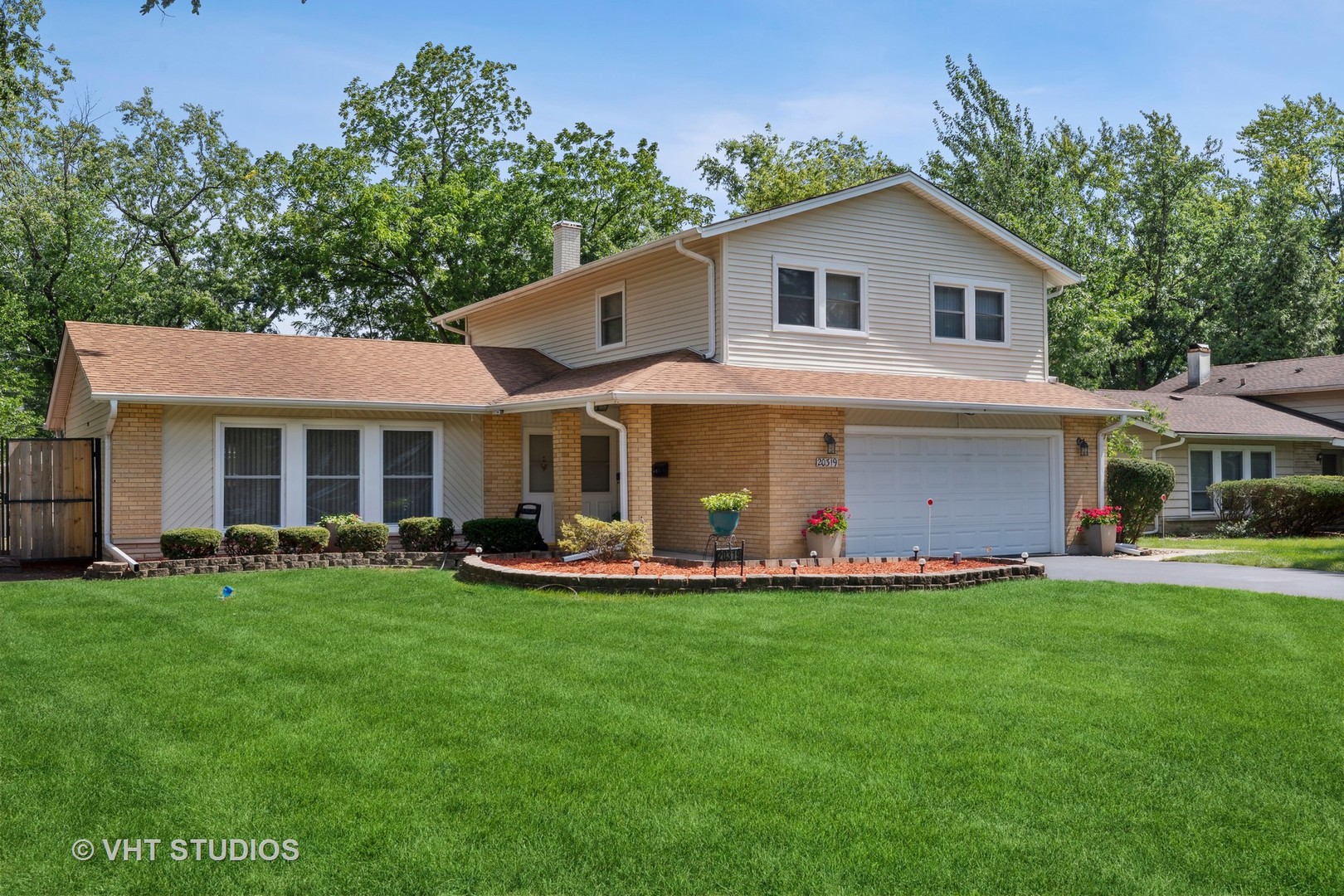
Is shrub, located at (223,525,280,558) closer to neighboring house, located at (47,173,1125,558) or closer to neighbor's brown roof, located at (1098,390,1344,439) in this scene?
neighboring house, located at (47,173,1125,558)

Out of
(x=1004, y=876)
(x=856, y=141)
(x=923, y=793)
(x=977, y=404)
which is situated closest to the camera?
(x=1004, y=876)

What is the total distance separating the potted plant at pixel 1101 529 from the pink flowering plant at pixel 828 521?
537 centimetres

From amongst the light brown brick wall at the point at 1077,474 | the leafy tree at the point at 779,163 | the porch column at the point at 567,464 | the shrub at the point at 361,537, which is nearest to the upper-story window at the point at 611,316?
the porch column at the point at 567,464

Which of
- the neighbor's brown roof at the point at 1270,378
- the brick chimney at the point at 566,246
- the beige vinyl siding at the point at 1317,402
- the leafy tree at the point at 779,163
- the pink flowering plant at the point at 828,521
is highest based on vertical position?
the leafy tree at the point at 779,163

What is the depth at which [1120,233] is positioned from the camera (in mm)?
39594

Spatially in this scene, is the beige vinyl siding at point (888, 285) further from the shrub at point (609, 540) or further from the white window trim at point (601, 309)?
the shrub at point (609, 540)

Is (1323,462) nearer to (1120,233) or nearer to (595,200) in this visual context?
(1120,233)

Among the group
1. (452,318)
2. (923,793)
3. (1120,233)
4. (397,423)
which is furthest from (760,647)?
(1120,233)

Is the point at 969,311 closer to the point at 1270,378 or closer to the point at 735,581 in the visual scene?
the point at 735,581

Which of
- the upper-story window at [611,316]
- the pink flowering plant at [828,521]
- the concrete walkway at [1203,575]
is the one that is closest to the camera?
the concrete walkway at [1203,575]

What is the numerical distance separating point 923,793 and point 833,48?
11781mm

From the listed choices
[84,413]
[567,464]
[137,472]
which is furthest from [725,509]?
[84,413]

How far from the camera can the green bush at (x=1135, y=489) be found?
20.5m

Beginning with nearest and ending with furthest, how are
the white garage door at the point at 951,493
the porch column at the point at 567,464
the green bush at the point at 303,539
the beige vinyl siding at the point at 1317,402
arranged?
the green bush at the point at 303,539 → the porch column at the point at 567,464 → the white garage door at the point at 951,493 → the beige vinyl siding at the point at 1317,402
